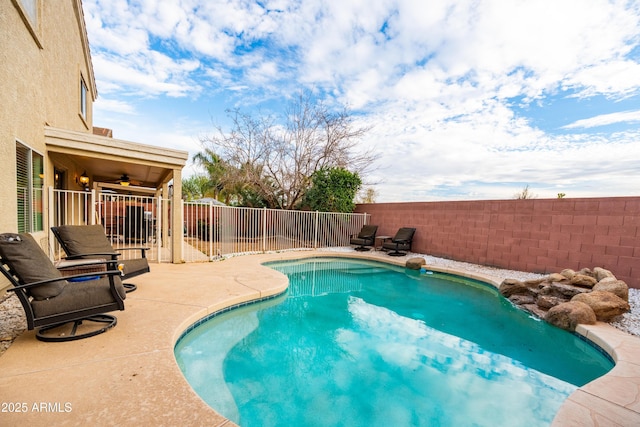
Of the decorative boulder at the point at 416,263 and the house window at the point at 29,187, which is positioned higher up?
the house window at the point at 29,187

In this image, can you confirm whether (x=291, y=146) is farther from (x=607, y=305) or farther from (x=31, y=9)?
(x=607, y=305)

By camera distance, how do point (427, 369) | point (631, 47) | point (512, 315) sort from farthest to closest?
point (631, 47) < point (512, 315) < point (427, 369)

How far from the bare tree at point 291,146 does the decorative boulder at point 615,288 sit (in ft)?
35.0

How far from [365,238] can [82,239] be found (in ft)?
29.0

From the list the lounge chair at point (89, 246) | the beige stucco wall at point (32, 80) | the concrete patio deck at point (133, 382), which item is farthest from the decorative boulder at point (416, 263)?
the beige stucco wall at point (32, 80)

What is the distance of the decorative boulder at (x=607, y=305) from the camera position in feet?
12.9

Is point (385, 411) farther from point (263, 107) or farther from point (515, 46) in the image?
point (263, 107)

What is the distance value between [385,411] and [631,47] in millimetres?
8277

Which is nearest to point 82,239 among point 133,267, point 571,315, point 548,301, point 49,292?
point 133,267

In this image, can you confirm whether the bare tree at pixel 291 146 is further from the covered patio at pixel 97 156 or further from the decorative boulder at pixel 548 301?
the decorative boulder at pixel 548 301

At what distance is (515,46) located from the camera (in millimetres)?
6465

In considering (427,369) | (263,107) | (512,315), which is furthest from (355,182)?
(427,369)

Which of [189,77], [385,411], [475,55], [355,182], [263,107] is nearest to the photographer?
[385,411]

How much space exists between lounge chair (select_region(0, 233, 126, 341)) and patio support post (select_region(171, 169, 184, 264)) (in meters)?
3.82
